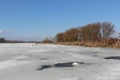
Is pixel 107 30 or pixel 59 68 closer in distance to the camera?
pixel 59 68

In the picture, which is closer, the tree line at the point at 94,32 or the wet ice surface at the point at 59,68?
the wet ice surface at the point at 59,68

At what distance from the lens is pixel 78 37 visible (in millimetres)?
66938

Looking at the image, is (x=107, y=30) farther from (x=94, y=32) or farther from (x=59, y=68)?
(x=59, y=68)

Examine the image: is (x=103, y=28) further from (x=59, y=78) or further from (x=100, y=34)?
(x=59, y=78)

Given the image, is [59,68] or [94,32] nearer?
[59,68]

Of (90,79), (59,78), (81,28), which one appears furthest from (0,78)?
(81,28)

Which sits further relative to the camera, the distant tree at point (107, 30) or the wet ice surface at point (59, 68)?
the distant tree at point (107, 30)

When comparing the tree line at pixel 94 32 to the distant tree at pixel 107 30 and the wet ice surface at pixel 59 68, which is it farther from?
the wet ice surface at pixel 59 68

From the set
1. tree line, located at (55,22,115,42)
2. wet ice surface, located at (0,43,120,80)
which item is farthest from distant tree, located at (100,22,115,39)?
wet ice surface, located at (0,43,120,80)

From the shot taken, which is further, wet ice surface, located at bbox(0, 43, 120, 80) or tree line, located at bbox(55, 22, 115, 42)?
tree line, located at bbox(55, 22, 115, 42)

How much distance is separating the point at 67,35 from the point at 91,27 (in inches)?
547

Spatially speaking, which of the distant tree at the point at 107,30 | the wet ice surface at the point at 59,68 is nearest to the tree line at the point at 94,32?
the distant tree at the point at 107,30

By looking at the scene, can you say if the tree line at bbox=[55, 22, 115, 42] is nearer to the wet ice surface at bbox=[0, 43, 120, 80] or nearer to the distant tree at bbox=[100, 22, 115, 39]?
the distant tree at bbox=[100, 22, 115, 39]

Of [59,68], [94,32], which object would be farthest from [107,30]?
[59,68]
